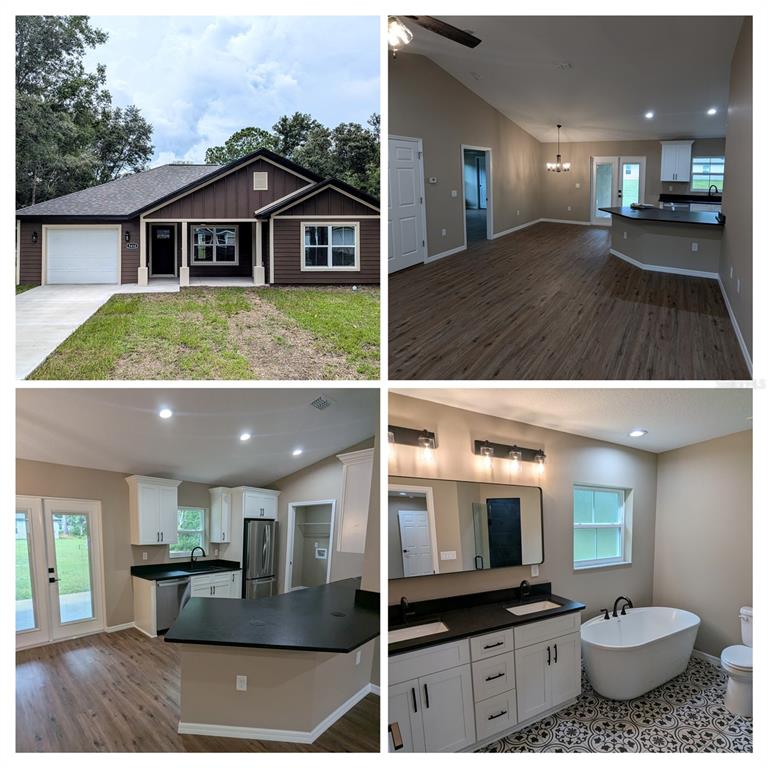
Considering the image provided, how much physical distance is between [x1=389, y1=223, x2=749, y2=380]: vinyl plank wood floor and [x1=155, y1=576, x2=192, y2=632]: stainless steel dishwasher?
124 inches

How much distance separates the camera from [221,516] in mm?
5551

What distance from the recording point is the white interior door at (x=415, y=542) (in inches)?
136

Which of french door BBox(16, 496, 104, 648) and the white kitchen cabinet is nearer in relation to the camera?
french door BBox(16, 496, 104, 648)

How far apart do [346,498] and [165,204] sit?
3350 mm

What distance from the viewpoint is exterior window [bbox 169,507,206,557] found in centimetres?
562

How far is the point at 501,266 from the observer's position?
754 centimetres

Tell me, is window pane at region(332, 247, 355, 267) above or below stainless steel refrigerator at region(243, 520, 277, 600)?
above

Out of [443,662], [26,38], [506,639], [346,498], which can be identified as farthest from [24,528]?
[26,38]

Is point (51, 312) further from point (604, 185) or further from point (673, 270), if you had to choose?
point (604, 185)

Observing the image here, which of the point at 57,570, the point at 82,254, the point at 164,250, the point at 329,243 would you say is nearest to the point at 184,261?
the point at 164,250

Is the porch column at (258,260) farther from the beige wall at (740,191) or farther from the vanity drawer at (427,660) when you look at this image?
the beige wall at (740,191)

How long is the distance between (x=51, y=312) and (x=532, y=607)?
4.76 meters

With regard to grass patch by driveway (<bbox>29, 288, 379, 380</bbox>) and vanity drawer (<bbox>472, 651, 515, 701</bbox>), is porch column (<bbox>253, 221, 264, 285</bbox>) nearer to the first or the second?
grass patch by driveway (<bbox>29, 288, 379, 380</bbox>)

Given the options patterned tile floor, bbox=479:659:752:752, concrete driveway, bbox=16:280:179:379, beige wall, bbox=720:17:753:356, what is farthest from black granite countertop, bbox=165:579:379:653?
beige wall, bbox=720:17:753:356
